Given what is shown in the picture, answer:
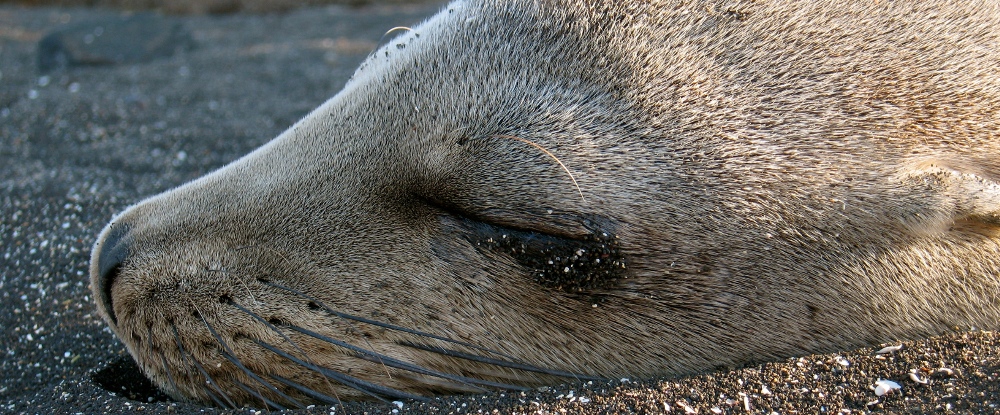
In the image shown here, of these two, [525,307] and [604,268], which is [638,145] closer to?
[604,268]

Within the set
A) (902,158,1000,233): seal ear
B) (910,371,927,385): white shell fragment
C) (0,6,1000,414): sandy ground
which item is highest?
(902,158,1000,233): seal ear

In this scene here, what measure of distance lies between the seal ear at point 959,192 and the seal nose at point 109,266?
2275mm

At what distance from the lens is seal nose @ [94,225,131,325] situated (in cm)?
275

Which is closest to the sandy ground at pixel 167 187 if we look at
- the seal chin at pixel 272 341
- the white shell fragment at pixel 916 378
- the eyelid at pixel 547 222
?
the white shell fragment at pixel 916 378

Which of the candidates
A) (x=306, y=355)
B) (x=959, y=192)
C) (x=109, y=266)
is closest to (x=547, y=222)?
(x=306, y=355)

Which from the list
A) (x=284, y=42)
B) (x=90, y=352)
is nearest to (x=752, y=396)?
(x=90, y=352)

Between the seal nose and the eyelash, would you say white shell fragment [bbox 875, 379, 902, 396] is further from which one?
the seal nose

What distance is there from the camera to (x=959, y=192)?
251 cm

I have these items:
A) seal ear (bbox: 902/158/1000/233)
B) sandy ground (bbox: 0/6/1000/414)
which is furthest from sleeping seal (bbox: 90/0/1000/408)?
sandy ground (bbox: 0/6/1000/414)

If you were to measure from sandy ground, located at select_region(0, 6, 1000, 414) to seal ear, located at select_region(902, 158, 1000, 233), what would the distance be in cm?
33

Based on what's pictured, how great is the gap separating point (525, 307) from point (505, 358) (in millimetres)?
171

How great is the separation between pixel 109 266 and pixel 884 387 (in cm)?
222

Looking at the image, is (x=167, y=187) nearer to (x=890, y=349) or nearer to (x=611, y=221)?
(x=611, y=221)

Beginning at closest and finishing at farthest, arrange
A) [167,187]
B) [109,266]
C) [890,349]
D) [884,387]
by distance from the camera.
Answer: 1. [884,387]
2. [890,349]
3. [109,266]
4. [167,187]
